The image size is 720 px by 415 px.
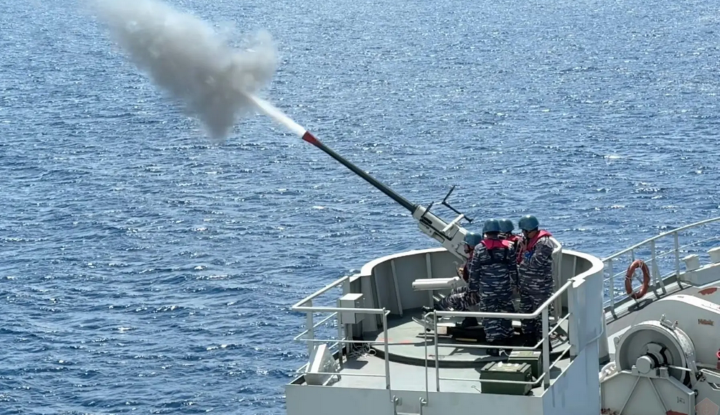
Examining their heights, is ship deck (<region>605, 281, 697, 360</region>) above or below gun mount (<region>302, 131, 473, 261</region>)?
below

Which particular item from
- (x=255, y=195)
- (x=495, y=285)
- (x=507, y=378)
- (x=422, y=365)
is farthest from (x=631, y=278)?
(x=255, y=195)

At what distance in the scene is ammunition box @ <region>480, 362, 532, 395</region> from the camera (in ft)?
61.5

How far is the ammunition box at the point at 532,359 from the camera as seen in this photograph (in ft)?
63.4

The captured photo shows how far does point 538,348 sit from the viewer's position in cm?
2089

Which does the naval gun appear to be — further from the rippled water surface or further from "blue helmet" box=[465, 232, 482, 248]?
the rippled water surface

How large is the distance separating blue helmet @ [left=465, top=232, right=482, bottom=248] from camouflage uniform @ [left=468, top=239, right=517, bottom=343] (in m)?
1.75

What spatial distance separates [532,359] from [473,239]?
4.35 metres

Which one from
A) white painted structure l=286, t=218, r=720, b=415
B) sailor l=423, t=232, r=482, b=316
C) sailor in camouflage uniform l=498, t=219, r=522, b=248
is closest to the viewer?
white painted structure l=286, t=218, r=720, b=415

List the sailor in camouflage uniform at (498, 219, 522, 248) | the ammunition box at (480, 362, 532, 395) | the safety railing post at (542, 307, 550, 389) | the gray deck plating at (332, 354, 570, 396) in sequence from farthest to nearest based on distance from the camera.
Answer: the sailor in camouflage uniform at (498, 219, 522, 248) < the gray deck plating at (332, 354, 570, 396) < the safety railing post at (542, 307, 550, 389) < the ammunition box at (480, 362, 532, 395)

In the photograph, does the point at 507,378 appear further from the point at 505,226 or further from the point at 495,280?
the point at 505,226

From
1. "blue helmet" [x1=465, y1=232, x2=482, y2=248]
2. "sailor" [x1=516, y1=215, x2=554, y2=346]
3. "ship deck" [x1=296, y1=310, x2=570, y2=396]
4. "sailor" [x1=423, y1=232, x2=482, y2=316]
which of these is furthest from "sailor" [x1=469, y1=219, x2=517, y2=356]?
"blue helmet" [x1=465, y1=232, x2=482, y2=248]

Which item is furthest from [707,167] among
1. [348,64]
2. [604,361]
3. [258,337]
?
[348,64]

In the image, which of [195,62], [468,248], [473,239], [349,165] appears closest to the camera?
[473,239]

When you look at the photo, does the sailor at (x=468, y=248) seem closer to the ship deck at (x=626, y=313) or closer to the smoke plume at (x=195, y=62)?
the smoke plume at (x=195, y=62)
